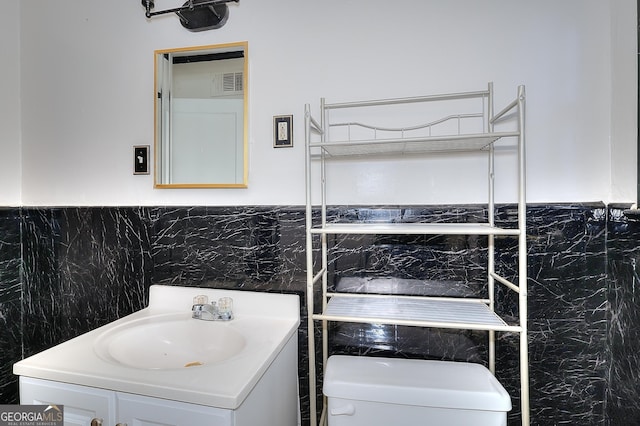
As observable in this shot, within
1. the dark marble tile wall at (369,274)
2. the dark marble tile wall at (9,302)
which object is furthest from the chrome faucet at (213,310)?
the dark marble tile wall at (9,302)

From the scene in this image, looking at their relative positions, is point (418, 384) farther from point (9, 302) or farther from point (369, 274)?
point (9, 302)

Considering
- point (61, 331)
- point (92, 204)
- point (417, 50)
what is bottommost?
point (61, 331)

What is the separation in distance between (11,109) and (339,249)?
174cm

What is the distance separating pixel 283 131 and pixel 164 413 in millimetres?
1004

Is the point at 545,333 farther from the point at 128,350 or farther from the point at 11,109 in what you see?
the point at 11,109

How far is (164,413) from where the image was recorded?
0.74 meters

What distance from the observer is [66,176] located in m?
1.44

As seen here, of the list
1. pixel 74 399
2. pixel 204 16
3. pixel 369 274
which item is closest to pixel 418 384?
pixel 369 274

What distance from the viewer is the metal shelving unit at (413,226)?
88 cm

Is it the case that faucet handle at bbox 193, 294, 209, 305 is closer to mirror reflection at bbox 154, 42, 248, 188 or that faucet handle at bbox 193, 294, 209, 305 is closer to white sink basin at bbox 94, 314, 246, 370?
white sink basin at bbox 94, 314, 246, 370

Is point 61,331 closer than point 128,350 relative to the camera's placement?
No

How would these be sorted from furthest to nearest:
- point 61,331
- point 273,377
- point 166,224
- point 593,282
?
point 61,331 < point 166,224 < point 593,282 < point 273,377

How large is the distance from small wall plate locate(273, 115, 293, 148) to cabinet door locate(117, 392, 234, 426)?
3.05 feet

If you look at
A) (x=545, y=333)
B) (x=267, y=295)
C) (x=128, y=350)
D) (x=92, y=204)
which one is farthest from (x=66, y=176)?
(x=545, y=333)
